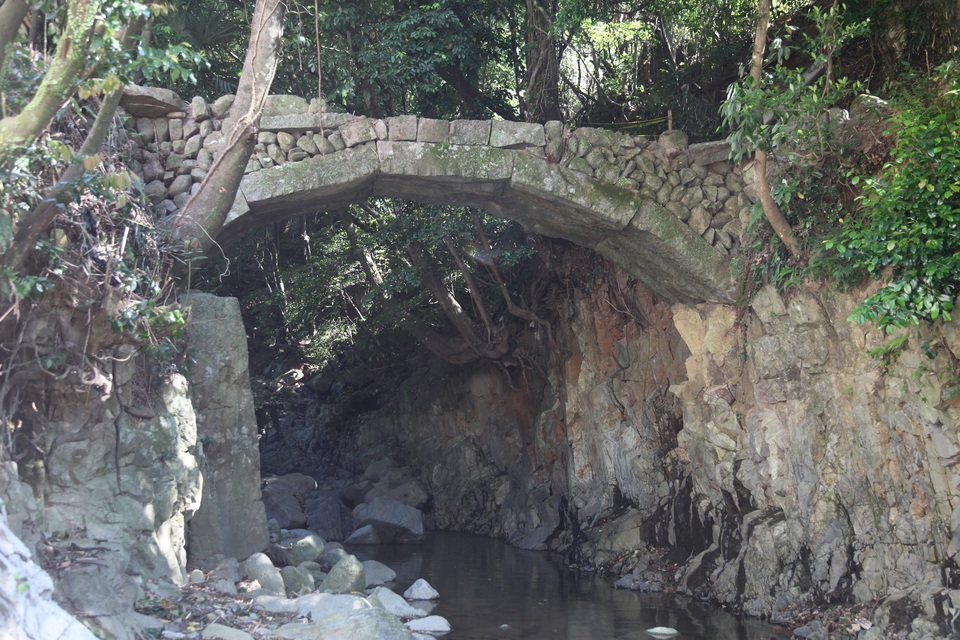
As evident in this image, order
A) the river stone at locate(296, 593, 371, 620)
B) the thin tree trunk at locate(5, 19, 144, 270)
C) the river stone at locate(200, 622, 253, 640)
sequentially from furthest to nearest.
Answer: the river stone at locate(296, 593, 371, 620)
the river stone at locate(200, 622, 253, 640)
the thin tree trunk at locate(5, 19, 144, 270)

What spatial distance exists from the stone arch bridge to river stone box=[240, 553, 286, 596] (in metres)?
2.92

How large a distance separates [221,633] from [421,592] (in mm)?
3755

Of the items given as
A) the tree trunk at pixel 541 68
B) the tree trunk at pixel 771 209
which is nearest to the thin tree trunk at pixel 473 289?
the tree trunk at pixel 541 68

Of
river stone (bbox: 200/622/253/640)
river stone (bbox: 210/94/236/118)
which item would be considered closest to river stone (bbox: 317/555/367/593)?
river stone (bbox: 200/622/253/640)

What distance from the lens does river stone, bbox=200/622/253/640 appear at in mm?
5152

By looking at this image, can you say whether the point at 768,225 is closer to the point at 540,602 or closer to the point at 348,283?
the point at 540,602

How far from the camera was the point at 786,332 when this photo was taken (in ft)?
26.5

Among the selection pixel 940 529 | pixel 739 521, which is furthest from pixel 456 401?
pixel 940 529

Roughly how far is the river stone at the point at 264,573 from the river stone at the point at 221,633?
1.61 m

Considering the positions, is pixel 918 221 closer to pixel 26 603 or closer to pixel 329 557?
pixel 26 603

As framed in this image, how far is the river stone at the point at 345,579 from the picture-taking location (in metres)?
7.85

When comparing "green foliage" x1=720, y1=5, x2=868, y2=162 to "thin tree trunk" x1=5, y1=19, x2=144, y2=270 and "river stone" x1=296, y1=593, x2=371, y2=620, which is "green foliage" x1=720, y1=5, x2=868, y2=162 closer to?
"thin tree trunk" x1=5, y1=19, x2=144, y2=270

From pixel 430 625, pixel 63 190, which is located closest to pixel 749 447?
pixel 430 625

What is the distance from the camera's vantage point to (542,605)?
8.55m
